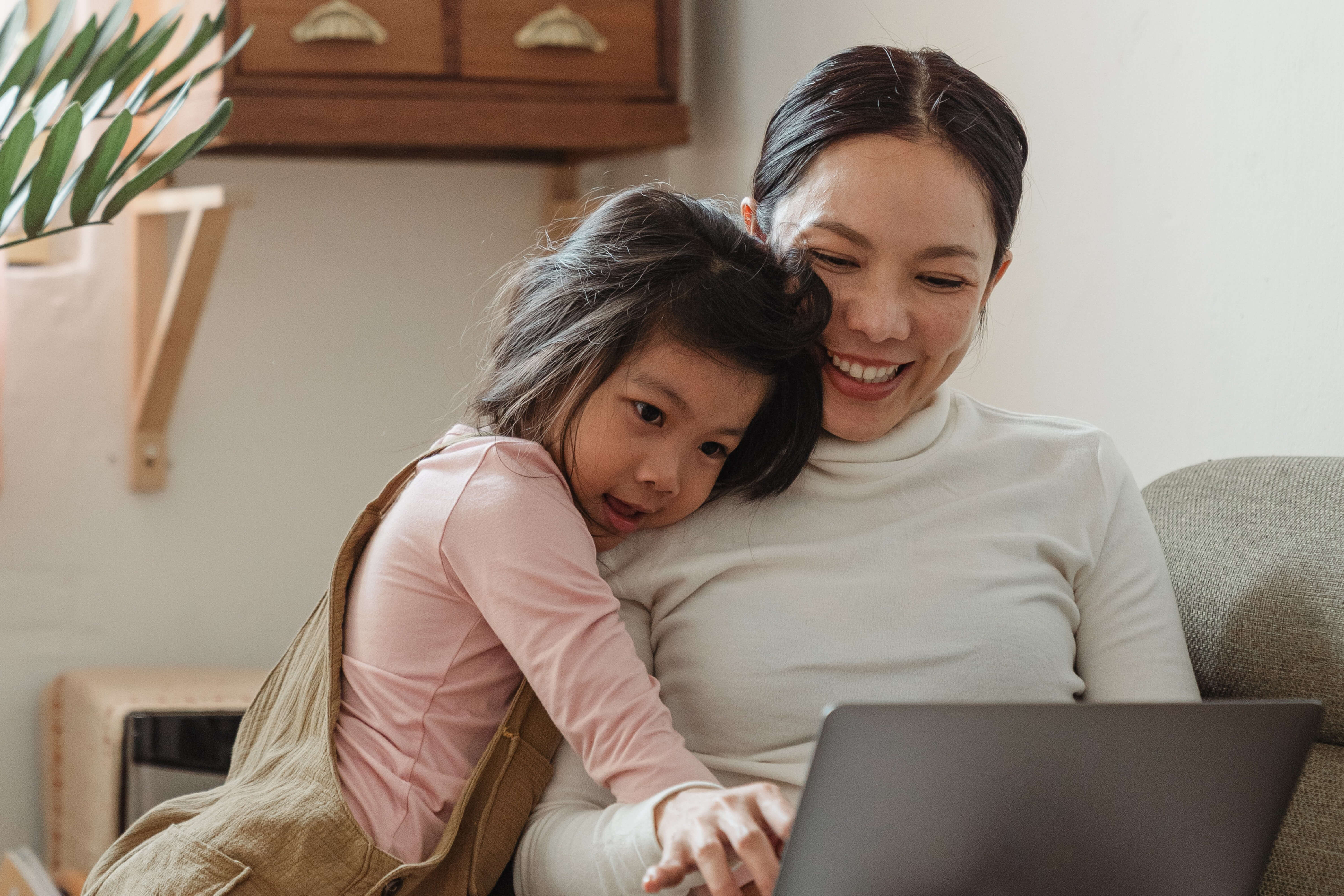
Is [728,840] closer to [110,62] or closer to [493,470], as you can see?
[493,470]

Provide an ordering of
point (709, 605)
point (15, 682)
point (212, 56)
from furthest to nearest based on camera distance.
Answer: point (15, 682) → point (212, 56) → point (709, 605)

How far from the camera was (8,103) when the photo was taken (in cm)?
117

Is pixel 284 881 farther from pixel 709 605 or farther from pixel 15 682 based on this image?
pixel 15 682

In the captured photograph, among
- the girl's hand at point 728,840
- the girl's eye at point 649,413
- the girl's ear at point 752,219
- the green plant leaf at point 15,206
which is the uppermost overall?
the green plant leaf at point 15,206

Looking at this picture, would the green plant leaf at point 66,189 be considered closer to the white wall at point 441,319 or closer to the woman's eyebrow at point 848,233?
the woman's eyebrow at point 848,233

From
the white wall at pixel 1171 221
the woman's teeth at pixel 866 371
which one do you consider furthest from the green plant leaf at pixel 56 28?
the white wall at pixel 1171 221

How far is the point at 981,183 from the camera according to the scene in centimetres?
98

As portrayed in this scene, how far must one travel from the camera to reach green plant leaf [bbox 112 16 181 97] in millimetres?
1205

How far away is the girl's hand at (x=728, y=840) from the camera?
0.65 meters

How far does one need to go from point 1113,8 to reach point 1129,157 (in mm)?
159

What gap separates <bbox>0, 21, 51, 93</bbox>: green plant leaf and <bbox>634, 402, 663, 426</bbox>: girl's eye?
25.3 inches

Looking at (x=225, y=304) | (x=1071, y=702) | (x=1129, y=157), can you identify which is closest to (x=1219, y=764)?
(x=1071, y=702)

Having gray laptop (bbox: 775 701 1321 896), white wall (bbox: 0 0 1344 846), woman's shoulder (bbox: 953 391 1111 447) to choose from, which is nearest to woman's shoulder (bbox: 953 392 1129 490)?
woman's shoulder (bbox: 953 391 1111 447)

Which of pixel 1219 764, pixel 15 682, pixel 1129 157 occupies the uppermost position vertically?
pixel 1129 157
